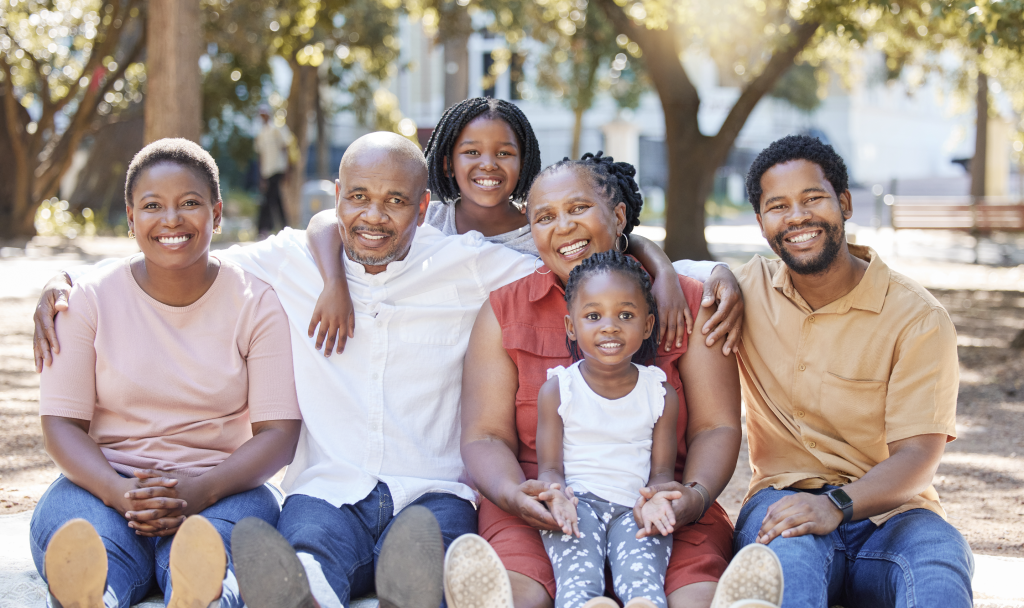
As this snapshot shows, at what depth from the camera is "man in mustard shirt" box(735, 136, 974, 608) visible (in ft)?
8.55

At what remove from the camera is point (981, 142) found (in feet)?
63.8

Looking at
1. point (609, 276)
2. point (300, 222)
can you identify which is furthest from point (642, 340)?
Answer: point (300, 222)

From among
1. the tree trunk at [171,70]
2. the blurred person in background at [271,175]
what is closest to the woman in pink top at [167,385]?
the tree trunk at [171,70]

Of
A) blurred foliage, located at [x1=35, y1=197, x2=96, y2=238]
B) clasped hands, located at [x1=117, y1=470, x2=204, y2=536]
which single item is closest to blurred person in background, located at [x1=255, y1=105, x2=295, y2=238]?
blurred foliage, located at [x1=35, y1=197, x2=96, y2=238]

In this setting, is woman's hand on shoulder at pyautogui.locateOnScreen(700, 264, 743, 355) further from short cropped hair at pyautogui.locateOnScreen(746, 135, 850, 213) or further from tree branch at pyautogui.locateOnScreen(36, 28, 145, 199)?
tree branch at pyautogui.locateOnScreen(36, 28, 145, 199)

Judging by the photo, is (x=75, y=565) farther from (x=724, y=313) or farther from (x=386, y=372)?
(x=724, y=313)

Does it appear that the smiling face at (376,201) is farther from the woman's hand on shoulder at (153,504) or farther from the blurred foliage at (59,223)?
the blurred foliage at (59,223)

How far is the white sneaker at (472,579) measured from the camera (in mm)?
2266

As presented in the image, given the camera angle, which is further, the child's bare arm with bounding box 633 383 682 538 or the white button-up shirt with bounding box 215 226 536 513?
the white button-up shirt with bounding box 215 226 536 513

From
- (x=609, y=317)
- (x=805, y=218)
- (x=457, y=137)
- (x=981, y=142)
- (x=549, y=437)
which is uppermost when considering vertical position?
(x=981, y=142)

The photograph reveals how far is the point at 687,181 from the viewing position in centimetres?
1195

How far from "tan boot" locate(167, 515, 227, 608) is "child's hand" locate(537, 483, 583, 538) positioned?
Result: 866 mm

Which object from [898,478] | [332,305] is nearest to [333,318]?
[332,305]

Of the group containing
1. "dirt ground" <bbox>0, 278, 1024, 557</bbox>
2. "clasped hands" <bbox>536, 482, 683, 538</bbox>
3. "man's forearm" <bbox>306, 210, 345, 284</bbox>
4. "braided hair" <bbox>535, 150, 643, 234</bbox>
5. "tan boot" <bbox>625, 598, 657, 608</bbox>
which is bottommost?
"dirt ground" <bbox>0, 278, 1024, 557</bbox>
